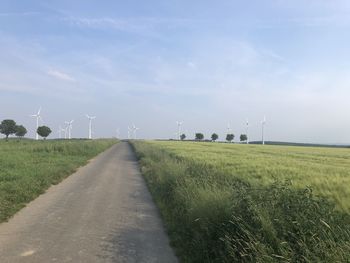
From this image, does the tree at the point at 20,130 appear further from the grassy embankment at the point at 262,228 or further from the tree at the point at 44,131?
the grassy embankment at the point at 262,228

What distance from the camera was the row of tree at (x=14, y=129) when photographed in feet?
415

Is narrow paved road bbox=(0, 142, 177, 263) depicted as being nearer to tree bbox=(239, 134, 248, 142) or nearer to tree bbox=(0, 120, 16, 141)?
tree bbox=(0, 120, 16, 141)

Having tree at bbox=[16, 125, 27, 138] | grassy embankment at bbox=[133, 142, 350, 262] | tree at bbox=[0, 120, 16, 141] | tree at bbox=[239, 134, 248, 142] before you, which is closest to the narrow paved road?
grassy embankment at bbox=[133, 142, 350, 262]

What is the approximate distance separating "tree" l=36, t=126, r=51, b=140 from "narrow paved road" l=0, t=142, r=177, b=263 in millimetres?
121257

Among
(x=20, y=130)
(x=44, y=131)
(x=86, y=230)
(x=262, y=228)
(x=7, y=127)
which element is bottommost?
(x=86, y=230)

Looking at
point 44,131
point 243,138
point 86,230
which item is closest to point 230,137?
point 243,138

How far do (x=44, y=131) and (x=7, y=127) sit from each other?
11135mm

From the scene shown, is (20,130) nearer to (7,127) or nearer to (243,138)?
(7,127)

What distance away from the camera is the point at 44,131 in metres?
134

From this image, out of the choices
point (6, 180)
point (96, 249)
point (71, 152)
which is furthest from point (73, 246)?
point (71, 152)

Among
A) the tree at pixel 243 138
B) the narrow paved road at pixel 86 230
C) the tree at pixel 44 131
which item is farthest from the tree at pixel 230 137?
the narrow paved road at pixel 86 230

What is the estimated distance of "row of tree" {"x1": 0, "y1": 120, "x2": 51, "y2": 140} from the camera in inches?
4980

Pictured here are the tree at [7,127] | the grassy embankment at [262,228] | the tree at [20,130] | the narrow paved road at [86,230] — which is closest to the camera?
the grassy embankment at [262,228]

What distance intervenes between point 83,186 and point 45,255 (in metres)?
11.1
